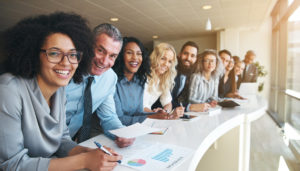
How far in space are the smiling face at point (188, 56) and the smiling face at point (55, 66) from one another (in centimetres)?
213

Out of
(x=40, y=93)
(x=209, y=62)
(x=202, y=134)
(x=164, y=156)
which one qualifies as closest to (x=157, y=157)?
(x=164, y=156)

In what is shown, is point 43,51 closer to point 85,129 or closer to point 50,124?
point 50,124

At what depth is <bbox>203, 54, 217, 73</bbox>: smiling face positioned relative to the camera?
2.85 meters

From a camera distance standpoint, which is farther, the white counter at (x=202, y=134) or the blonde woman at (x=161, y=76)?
the blonde woman at (x=161, y=76)

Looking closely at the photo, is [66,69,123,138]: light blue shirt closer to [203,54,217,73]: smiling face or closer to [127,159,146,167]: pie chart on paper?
[127,159,146,167]: pie chart on paper

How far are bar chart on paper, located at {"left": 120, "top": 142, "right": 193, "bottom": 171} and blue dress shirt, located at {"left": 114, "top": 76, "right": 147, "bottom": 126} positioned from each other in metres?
0.60

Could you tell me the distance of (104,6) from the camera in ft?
16.8

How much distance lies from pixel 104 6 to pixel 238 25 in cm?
513

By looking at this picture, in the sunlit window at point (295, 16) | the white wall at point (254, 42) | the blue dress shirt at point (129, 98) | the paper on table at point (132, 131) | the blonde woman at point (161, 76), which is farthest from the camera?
the white wall at point (254, 42)

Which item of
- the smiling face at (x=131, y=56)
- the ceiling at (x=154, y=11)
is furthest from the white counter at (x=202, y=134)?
the ceiling at (x=154, y=11)

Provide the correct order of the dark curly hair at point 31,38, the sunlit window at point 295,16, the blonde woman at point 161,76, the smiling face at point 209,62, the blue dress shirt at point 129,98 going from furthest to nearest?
1. the sunlit window at point 295,16
2. the smiling face at point 209,62
3. the blonde woman at point 161,76
4. the blue dress shirt at point 129,98
5. the dark curly hair at point 31,38

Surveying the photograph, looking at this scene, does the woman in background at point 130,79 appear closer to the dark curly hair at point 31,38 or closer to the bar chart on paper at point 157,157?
the bar chart on paper at point 157,157

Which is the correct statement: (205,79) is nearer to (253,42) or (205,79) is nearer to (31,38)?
(31,38)

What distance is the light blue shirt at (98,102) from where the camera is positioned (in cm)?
136
